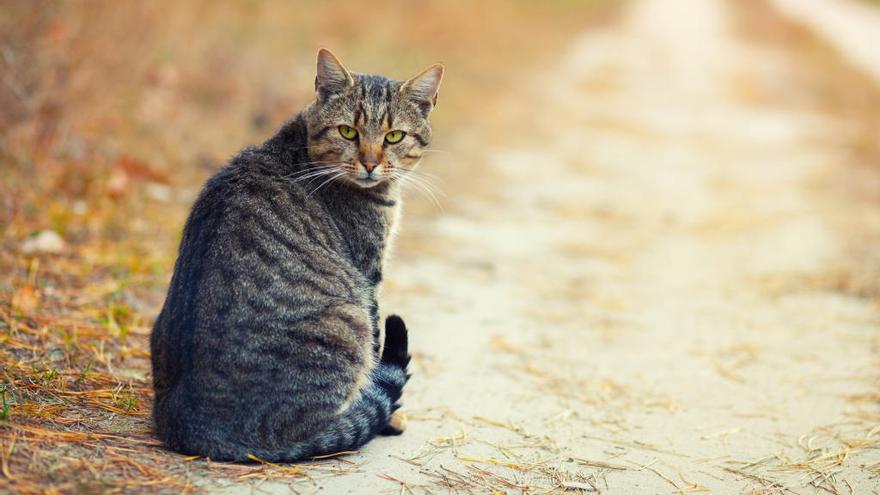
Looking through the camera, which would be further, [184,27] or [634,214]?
[634,214]

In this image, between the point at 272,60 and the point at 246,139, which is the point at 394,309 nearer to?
the point at 246,139

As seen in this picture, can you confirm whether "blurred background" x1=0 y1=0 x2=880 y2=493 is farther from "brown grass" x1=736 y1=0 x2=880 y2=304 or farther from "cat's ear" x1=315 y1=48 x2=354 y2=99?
"cat's ear" x1=315 y1=48 x2=354 y2=99

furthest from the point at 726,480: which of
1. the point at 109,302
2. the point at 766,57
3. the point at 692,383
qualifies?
the point at 766,57

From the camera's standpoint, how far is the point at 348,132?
146 inches

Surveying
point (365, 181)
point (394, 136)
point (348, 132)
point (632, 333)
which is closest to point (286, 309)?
point (365, 181)

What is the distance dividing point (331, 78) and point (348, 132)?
29 cm

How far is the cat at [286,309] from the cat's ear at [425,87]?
26 centimetres

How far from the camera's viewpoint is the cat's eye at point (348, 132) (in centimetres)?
369

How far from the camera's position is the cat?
296cm

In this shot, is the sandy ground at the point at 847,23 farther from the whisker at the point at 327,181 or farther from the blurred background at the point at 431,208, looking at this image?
the whisker at the point at 327,181

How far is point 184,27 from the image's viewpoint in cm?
723

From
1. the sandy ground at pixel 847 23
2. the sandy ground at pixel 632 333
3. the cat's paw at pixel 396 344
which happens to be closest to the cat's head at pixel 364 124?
the cat's paw at pixel 396 344

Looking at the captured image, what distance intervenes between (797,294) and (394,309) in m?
3.01

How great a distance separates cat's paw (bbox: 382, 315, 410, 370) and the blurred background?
15.7 inches
